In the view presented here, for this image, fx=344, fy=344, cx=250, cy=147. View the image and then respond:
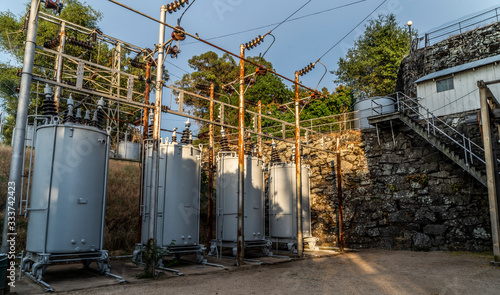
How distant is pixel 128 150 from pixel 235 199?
57.8 feet

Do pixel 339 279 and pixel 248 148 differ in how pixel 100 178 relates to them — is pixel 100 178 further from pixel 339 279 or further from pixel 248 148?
pixel 248 148

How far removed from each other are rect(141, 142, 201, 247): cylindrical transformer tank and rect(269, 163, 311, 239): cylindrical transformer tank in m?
5.53

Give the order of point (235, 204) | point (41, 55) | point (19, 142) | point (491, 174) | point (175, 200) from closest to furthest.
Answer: point (19, 142)
point (175, 200)
point (491, 174)
point (235, 204)
point (41, 55)

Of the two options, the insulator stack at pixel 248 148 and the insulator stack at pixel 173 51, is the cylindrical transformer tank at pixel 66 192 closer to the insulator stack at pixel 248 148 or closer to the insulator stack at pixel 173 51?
the insulator stack at pixel 173 51

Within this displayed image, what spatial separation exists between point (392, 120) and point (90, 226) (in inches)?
609

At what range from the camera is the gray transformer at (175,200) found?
474 inches

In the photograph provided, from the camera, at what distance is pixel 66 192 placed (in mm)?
9422

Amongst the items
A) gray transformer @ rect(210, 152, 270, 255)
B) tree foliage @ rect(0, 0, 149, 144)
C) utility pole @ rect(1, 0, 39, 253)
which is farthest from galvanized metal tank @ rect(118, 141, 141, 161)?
utility pole @ rect(1, 0, 39, 253)

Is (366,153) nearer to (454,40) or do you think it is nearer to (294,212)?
(294,212)

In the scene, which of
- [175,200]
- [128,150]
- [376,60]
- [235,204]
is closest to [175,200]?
[175,200]

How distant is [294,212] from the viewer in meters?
17.0

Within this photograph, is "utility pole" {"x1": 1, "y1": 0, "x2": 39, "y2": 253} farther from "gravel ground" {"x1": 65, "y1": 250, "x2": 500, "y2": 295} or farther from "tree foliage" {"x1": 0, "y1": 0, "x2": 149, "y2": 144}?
"tree foliage" {"x1": 0, "y1": 0, "x2": 149, "y2": 144}

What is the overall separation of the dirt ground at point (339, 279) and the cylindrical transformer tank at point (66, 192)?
1699 mm

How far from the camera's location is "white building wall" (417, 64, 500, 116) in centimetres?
1903
